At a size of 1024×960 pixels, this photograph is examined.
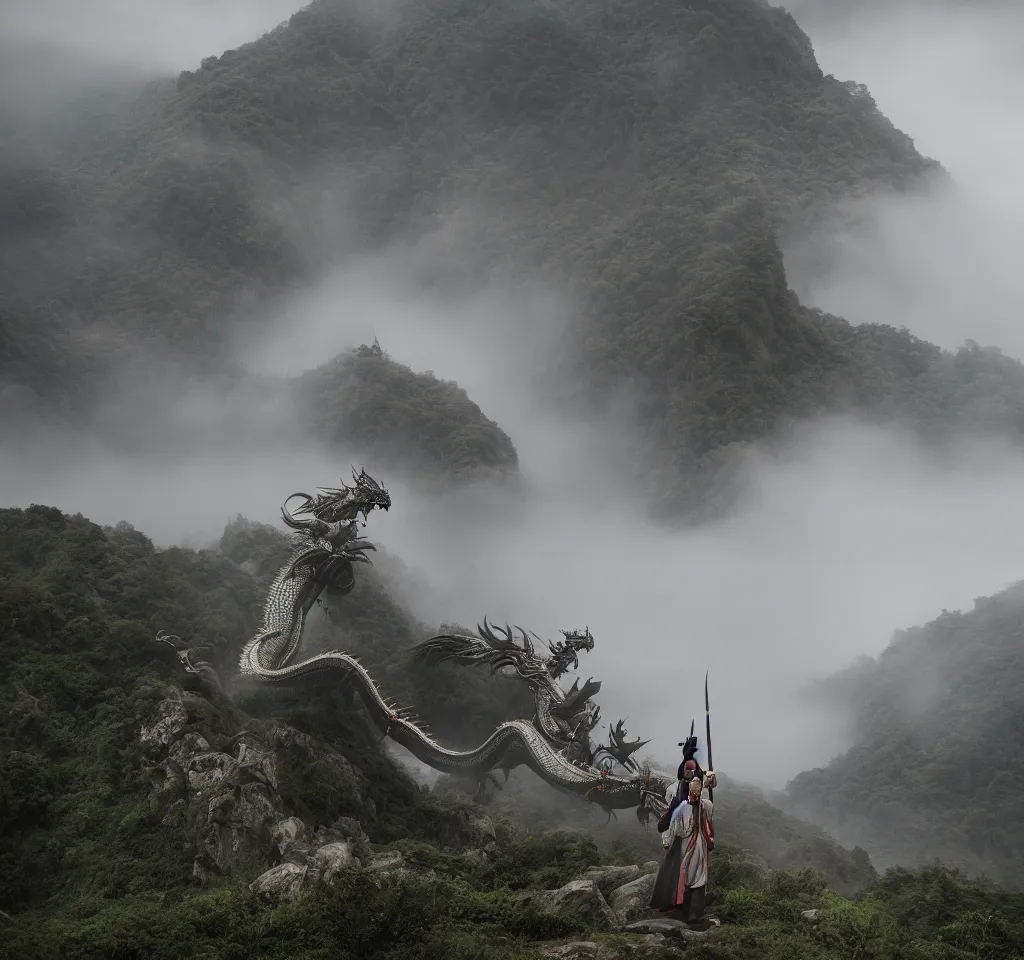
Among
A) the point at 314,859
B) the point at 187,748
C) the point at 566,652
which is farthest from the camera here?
the point at 566,652

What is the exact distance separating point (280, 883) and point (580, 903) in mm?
4214

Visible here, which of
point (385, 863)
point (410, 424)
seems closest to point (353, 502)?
point (385, 863)

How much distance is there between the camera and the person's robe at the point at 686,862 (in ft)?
47.8

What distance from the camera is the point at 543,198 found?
222ft

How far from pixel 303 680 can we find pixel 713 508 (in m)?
28.3

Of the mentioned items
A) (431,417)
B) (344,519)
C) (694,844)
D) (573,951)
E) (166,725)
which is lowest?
(573,951)

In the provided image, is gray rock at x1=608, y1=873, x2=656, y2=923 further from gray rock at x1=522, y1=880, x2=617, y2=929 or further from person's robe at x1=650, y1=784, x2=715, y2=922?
person's robe at x1=650, y1=784, x2=715, y2=922

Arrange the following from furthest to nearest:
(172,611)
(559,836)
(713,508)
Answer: (713,508), (172,611), (559,836)

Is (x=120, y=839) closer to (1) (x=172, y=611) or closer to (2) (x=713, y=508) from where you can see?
(1) (x=172, y=611)

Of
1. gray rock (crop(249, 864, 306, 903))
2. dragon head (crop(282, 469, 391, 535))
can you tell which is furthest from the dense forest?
dragon head (crop(282, 469, 391, 535))

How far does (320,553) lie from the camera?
27875 millimetres

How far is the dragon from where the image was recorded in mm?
24375

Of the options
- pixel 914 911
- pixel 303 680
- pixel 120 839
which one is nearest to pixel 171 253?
pixel 303 680

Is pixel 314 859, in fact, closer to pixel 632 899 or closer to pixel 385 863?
pixel 385 863
